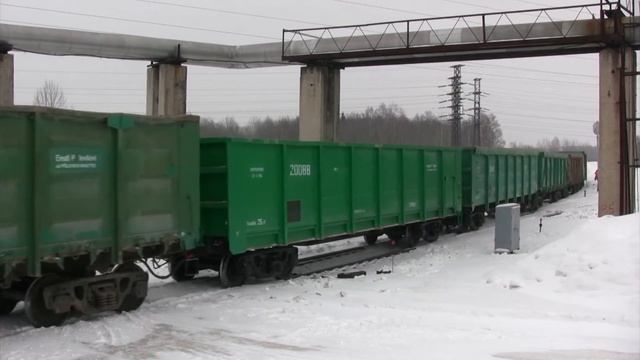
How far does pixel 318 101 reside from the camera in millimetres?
27266

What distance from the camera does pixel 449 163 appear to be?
62.2 feet

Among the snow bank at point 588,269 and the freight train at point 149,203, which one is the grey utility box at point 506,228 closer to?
the snow bank at point 588,269

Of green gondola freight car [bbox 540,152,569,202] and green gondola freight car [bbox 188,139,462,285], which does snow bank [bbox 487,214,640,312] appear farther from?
green gondola freight car [bbox 540,152,569,202]

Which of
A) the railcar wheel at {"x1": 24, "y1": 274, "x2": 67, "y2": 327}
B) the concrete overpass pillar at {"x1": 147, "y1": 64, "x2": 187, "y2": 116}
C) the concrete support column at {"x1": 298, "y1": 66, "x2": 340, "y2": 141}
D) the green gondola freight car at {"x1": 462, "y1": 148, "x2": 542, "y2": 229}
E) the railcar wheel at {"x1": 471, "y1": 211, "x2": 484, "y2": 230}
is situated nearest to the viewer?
the railcar wheel at {"x1": 24, "y1": 274, "x2": 67, "y2": 327}

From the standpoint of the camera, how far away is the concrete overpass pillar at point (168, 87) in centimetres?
2783

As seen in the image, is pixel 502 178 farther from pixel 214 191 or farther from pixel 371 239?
pixel 214 191

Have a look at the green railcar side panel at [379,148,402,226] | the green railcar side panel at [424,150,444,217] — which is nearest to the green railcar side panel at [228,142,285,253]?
the green railcar side panel at [379,148,402,226]

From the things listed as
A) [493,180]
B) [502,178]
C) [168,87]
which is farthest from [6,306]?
[168,87]

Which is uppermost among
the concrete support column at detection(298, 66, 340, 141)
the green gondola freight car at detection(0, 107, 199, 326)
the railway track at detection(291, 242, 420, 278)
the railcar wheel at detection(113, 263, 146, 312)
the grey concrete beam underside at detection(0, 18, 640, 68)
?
the grey concrete beam underside at detection(0, 18, 640, 68)

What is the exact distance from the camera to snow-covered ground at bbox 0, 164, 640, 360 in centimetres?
698

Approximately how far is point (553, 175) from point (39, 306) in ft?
104

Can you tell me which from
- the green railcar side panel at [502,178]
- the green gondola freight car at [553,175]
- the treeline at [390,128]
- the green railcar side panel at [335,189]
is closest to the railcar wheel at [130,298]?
the green railcar side panel at [335,189]

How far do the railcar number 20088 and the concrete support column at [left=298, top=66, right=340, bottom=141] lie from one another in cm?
1464

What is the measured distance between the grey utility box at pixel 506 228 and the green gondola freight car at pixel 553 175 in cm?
1758
